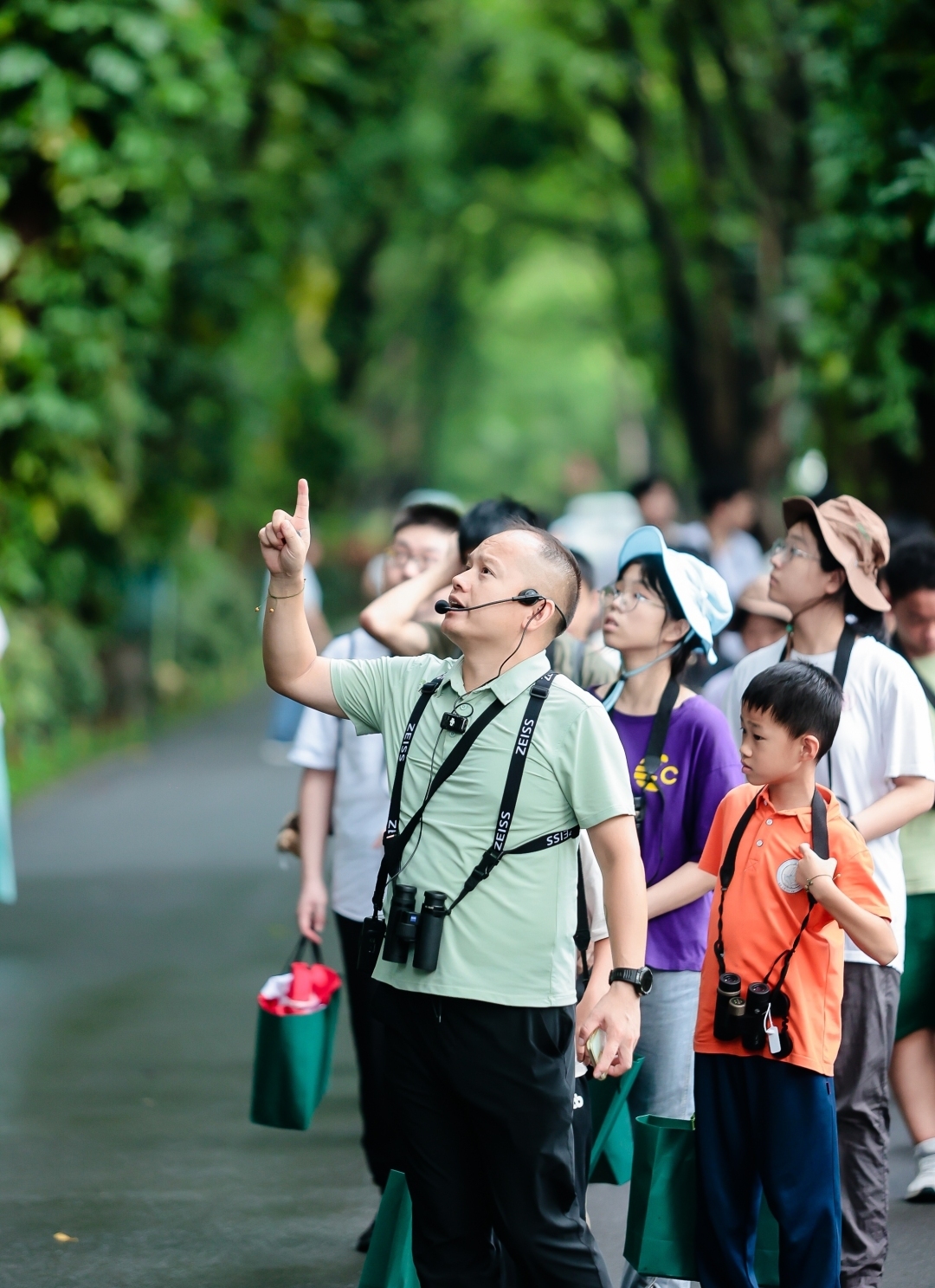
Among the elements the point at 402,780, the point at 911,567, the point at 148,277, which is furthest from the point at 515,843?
the point at 148,277

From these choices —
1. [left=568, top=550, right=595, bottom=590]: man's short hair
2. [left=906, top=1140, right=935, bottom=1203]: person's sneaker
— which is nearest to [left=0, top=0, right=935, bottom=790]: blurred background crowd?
[left=568, top=550, right=595, bottom=590]: man's short hair

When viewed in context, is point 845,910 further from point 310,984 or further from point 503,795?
point 310,984

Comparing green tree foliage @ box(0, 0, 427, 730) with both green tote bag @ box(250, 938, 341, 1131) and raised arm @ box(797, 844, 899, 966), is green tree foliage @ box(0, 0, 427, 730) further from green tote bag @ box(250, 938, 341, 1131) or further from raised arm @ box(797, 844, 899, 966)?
raised arm @ box(797, 844, 899, 966)

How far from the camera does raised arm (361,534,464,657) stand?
4895mm

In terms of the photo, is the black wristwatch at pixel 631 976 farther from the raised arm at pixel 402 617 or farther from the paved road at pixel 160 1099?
the paved road at pixel 160 1099

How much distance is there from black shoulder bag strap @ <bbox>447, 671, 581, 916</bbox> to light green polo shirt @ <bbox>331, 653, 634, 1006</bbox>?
12 millimetres

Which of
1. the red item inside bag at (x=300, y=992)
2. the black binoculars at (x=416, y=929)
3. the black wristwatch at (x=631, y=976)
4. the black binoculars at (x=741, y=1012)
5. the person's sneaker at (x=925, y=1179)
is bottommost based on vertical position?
the person's sneaker at (x=925, y=1179)

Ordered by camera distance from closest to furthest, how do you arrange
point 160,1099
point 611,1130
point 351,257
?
point 611,1130 → point 160,1099 → point 351,257

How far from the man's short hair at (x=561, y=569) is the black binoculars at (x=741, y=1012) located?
2.87ft

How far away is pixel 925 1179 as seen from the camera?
17.6 feet

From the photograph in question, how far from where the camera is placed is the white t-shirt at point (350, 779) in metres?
5.14

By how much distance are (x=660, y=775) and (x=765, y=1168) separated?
948mm

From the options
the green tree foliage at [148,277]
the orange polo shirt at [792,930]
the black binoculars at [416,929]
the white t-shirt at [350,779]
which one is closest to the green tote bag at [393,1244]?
the black binoculars at [416,929]

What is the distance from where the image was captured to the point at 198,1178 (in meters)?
5.61
